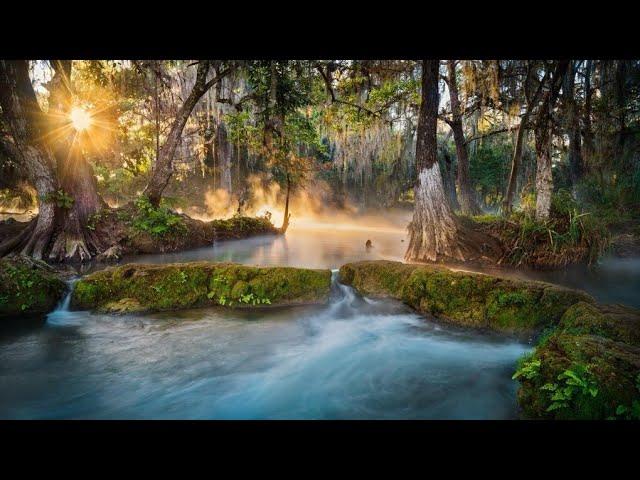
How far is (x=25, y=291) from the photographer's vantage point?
635 cm

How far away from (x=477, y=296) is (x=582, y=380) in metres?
3.17

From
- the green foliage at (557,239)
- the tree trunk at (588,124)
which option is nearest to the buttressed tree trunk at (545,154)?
the green foliage at (557,239)

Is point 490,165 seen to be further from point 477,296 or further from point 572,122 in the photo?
point 477,296

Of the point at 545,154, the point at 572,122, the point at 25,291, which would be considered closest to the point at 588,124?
the point at 572,122

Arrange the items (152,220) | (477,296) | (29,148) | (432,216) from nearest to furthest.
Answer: (477,296)
(432,216)
(29,148)
(152,220)

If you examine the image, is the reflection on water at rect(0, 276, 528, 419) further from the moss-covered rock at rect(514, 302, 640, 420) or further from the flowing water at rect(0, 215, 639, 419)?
the moss-covered rock at rect(514, 302, 640, 420)

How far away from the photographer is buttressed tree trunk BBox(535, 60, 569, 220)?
30.5ft

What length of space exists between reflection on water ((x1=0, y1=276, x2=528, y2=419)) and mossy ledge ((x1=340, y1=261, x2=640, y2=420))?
0.42 meters

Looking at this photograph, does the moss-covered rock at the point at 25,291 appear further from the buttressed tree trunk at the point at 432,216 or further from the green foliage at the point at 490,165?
the green foliage at the point at 490,165

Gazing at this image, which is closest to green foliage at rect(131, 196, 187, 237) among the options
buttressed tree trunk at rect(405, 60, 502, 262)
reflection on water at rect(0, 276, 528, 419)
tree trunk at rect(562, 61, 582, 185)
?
reflection on water at rect(0, 276, 528, 419)

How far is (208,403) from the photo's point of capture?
4168 mm

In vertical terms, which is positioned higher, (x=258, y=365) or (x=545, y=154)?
(x=545, y=154)

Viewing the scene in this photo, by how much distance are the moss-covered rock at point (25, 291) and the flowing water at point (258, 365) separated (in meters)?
0.23
